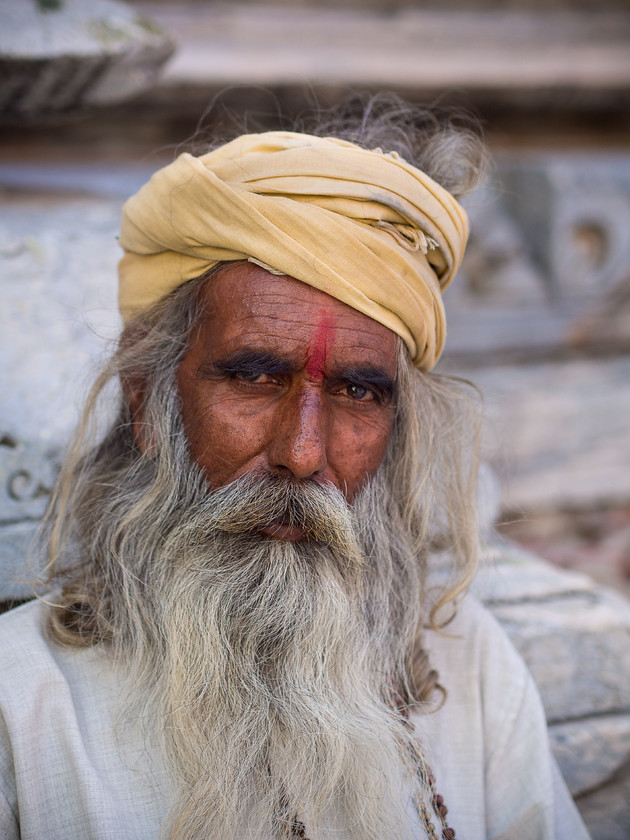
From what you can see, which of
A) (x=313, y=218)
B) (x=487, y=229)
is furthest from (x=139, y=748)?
(x=487, y=229)

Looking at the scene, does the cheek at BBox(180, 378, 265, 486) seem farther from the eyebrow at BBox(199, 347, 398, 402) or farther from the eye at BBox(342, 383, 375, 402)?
the eye at BBox(342, 383, 375, 402)

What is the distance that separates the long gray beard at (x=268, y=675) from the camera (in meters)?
1.42

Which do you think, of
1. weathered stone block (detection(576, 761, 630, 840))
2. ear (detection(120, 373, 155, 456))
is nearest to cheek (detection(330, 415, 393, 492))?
ear (detection(120, 373, 155, 456))

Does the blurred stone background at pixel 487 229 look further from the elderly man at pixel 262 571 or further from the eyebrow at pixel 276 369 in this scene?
the eyebrow at pixel 276 369

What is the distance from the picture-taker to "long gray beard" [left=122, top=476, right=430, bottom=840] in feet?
4.67

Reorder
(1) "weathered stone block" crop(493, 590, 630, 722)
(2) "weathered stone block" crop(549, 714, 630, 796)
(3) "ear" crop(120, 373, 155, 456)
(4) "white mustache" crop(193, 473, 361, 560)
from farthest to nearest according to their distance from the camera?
(1) "weathered stone block" crop(493, 590, 630, 722) → (2) "weathered stone block" crop(549, 714, 630, 796) → (3) "ear" crop(120, 373, 155, 456) → (4) "white mustache" crop(193, 473, 361, 560)

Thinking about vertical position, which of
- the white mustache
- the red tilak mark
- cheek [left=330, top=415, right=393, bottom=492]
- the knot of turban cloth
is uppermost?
the knot of turban cloth

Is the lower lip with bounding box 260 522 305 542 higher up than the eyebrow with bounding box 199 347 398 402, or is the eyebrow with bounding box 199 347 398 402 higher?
the eyebrow with bounding box 199 347 398 402

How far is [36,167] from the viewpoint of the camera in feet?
9.73

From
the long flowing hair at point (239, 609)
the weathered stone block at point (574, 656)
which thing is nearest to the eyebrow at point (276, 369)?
the long flowing hair at point (239, 609)

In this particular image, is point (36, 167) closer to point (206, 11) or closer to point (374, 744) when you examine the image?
point (206, 11)

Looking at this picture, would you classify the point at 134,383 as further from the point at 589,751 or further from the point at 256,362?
the point at 589,751

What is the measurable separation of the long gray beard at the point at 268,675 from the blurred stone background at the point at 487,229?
618 millimetres

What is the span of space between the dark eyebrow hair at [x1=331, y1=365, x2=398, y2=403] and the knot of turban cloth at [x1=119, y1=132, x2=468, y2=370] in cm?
11
